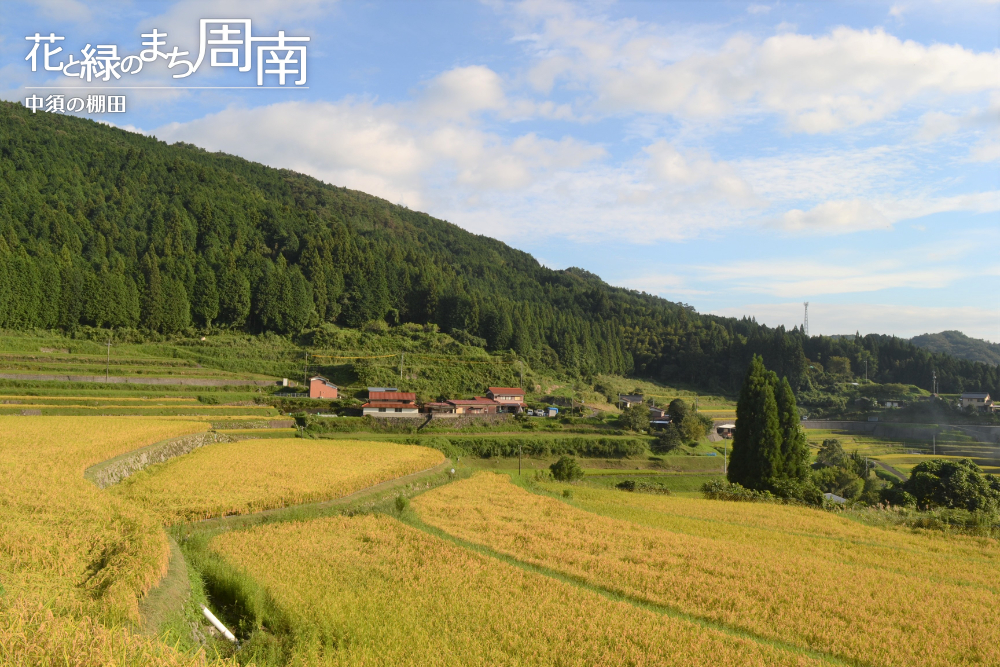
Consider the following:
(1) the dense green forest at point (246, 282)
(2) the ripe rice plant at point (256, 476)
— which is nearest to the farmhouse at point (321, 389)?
(2) the ripe rice plant at point (256, 476)

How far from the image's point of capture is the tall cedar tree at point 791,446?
34.7 meters

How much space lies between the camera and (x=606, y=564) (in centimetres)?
1291

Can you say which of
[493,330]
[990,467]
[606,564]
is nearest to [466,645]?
[606,564]

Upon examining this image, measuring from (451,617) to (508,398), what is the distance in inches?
1997

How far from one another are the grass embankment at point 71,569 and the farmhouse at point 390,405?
1269 inches

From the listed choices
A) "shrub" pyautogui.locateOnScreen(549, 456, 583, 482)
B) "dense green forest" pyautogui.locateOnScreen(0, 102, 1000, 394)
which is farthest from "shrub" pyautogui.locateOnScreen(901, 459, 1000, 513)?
"dense green forest" pyautogui.locateOnScreen(0, 102, 1000, 394)

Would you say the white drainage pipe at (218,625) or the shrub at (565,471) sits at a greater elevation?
the white drainage pipe at (218,625)

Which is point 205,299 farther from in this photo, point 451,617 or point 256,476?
point 451,617

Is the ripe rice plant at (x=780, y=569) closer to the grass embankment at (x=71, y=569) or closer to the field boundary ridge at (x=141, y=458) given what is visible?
the grass embankment at (x=71, y=569)

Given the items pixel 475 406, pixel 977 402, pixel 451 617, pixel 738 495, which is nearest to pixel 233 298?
pixel 475 406

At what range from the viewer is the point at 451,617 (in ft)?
30.6

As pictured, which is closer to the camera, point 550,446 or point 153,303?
point 550,446

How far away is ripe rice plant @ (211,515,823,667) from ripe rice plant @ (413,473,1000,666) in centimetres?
128

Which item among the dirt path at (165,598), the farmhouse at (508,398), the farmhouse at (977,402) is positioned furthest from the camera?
the farmhouse at (977,402)
